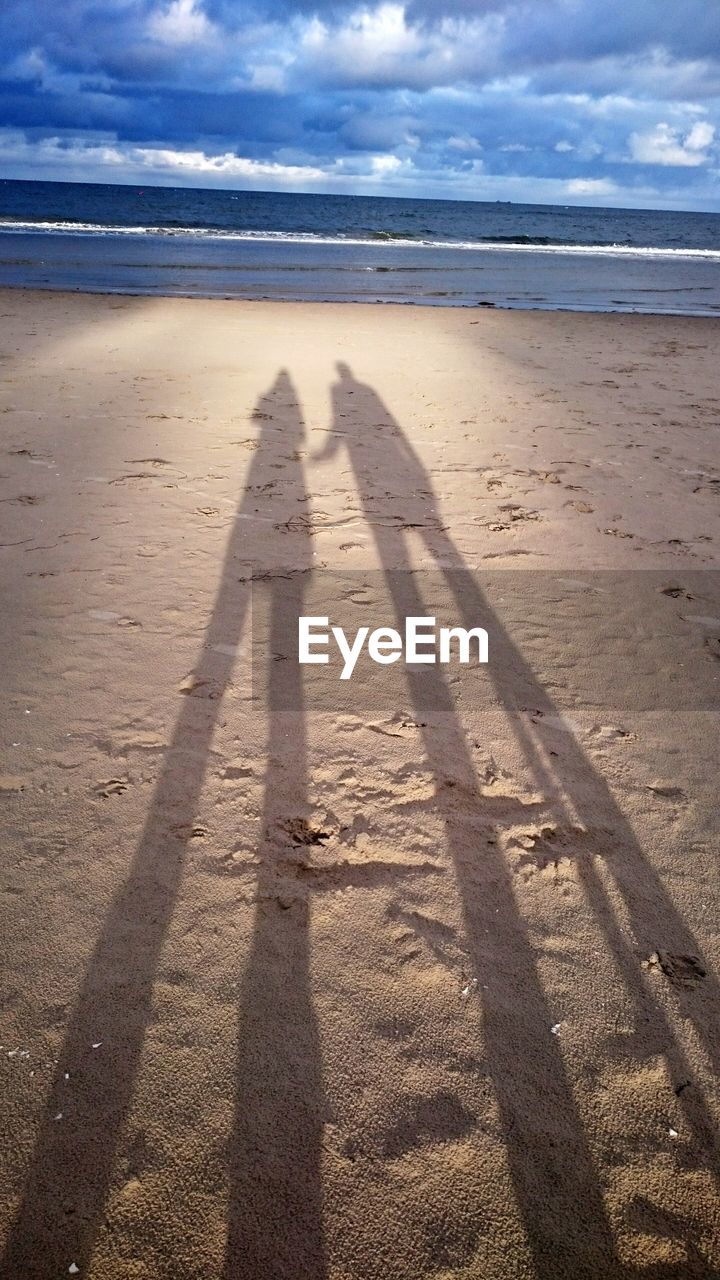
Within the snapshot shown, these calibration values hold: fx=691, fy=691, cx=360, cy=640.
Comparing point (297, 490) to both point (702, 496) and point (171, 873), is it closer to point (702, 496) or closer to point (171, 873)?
point (702, 496)

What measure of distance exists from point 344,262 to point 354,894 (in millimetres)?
28739

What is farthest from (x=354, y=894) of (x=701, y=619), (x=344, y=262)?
(x=344, y=262)

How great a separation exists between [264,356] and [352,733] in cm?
839

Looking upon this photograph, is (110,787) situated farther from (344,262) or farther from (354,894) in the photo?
(344,262)

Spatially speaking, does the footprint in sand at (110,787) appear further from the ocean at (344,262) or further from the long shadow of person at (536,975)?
the ocean at (344,262)

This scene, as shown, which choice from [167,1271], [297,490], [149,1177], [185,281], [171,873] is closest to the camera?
[167,1271]

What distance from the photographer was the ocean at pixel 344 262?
1862cm

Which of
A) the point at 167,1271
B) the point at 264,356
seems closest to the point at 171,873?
the point at 167,1271

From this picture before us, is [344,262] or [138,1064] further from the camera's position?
[344,262]

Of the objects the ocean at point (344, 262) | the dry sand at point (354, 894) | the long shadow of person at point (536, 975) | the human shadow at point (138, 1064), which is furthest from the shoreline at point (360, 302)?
the human shadow at point (138, 1064)

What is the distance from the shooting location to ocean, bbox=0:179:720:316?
18.6 meters

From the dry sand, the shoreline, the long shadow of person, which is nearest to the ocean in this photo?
the shoreline

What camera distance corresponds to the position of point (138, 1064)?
1.79 meters

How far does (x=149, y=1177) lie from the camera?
1583mm
